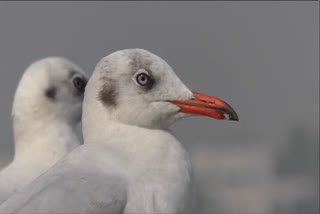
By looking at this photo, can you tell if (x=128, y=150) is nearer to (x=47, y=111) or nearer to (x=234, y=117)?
(x=234, y=117)

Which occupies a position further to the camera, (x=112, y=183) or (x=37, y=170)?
(x=37, y=170)

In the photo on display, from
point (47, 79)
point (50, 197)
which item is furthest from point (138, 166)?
point (47, 79)

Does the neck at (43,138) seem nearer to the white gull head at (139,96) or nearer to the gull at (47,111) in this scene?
the gull at (47,111)

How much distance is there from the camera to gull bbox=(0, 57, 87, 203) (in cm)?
477

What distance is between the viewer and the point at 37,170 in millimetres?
4551

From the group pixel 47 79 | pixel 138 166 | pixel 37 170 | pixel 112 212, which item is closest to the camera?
pixel 112 212

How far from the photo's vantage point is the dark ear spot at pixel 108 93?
3463 mm

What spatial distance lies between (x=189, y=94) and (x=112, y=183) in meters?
0.53

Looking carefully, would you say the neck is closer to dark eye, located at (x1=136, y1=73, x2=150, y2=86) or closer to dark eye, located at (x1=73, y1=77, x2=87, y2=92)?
dark eye, located at (x1=73, y1=77, x2=87, y2=92)

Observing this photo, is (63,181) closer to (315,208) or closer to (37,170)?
(37,170)

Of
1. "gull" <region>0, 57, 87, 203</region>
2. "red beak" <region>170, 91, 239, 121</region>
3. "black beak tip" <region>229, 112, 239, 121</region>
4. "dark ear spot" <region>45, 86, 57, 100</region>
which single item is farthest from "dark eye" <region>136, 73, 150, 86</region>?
"dark ear spot" <region>45, 86, 57, 100</region>

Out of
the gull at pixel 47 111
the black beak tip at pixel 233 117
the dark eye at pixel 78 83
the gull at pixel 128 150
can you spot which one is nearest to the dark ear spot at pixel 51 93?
the gull at pixel 47 111

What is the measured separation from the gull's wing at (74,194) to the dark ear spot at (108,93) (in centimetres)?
31

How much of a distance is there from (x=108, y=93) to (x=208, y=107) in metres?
0.35
